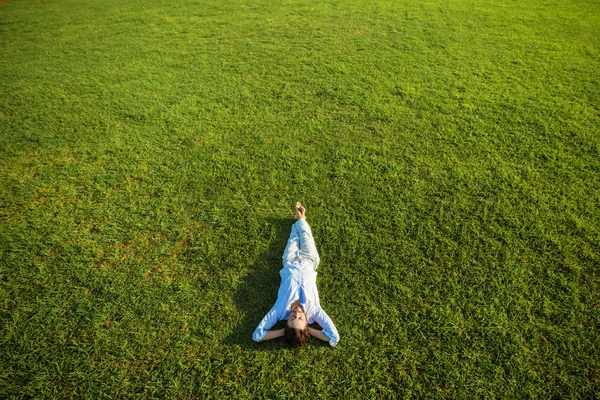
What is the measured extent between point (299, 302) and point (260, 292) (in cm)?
46

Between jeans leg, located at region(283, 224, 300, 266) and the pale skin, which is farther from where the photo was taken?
jeans leg, located at region(283, 224, 300, 266)

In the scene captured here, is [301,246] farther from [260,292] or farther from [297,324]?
[297,324]

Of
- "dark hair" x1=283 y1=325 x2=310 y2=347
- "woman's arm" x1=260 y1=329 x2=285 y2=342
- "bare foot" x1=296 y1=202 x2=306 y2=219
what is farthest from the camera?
"bare foot" x1=296 y1=202 x2=306 y2=219

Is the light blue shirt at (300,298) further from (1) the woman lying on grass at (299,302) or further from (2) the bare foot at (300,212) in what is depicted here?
(2) the bare foot at (300,212)

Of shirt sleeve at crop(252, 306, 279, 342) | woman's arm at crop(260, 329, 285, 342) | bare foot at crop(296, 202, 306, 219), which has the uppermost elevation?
bare foot at crop(296, 202, 306, 219)

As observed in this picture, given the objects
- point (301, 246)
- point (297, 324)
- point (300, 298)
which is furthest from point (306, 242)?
point (297, 324)

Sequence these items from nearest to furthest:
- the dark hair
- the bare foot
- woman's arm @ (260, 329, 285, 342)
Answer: the dark hair
woman's arm @ (260, 329, 285, 342)
the bare foot

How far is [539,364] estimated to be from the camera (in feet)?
8.48

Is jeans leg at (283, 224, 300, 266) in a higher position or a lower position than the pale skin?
higher

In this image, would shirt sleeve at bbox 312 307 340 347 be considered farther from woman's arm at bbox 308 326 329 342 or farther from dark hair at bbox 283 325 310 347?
dark hair at bbox 283 325 310 347

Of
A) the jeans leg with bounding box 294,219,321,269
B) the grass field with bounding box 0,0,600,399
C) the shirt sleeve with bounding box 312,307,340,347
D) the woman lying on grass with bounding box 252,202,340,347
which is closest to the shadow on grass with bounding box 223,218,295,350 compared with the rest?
the grass field with bounding box 0,0,600,399

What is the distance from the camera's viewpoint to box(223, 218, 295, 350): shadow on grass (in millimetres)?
2803

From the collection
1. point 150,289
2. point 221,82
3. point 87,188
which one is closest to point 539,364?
point 150,289

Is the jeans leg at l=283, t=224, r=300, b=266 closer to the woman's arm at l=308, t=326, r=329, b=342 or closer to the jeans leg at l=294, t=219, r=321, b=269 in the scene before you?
the jeans leg at l=294, t=219, r=321, b=269
